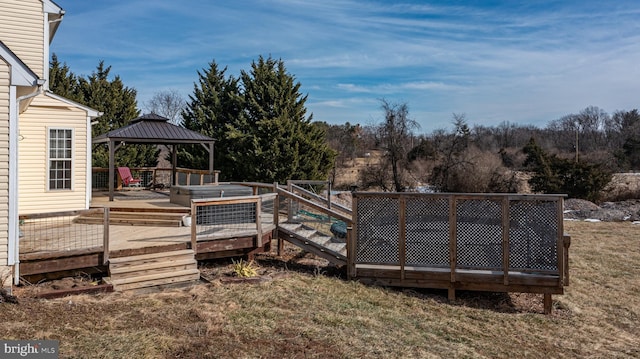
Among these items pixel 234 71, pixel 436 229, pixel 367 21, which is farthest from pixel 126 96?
pixel 436 229

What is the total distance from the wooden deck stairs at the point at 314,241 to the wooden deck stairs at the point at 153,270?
2278 millimetres

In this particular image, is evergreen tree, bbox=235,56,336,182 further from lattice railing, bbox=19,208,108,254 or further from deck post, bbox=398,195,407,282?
deck post, bbox=398,195,407,282

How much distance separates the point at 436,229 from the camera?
7.43 meters

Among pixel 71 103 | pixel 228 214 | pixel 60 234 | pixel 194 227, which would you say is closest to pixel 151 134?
pixel 71 103

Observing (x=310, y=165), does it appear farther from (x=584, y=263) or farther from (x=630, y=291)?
(x=630, y=291)

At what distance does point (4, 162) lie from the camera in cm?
601

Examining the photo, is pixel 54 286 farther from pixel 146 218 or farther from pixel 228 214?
pixel 146 218

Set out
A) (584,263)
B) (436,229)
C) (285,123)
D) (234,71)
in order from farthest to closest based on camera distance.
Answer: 1. (234,71)
2. (285,123)
3. (584,263)
4. (436,229)

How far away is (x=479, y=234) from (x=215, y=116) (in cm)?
1772

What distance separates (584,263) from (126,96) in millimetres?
23119

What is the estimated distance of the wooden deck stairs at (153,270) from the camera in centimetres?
635

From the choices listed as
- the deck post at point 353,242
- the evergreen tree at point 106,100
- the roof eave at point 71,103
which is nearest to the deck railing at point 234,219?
the deck post at point 353,242

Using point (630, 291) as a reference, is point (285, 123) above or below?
above

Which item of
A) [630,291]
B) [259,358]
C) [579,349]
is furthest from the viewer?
[630,291]
